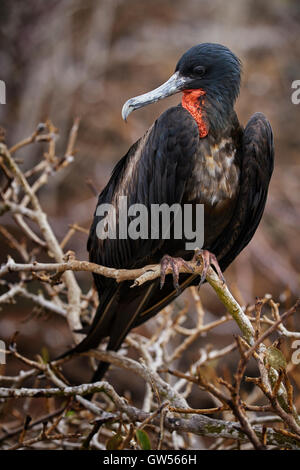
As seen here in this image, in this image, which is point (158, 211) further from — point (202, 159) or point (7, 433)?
point (7, 433)

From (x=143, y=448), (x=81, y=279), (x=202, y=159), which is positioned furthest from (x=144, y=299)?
(x=81, y=279)

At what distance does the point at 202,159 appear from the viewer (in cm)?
215

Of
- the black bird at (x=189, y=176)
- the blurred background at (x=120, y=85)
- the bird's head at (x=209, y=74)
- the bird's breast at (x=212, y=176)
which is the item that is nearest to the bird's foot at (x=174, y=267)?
the black bird at (x=189, y=176)

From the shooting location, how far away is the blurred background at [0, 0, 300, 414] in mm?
5391

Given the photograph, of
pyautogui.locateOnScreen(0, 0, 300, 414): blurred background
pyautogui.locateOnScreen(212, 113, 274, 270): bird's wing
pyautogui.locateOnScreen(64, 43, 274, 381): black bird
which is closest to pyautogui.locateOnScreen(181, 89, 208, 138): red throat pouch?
pyautogui.locateOnScreen(64, 43, 274, 381): black bird

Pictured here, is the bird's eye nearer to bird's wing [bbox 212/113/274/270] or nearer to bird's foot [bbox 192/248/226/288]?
bird's wing [bbox 212/113/274/270]

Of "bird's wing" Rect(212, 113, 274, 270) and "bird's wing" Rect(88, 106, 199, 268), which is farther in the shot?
"bird's wing" Rect(212, 113, 274, 270)

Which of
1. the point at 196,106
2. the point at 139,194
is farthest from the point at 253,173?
the point at 139,194

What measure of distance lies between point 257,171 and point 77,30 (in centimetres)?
495

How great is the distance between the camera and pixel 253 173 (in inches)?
87.2

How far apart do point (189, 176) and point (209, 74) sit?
1.49 feet

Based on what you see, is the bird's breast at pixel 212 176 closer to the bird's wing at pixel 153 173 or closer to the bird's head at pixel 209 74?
the bird's wing at pixel 153 173

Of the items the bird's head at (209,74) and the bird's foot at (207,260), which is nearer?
the bird's foot at (207,260)

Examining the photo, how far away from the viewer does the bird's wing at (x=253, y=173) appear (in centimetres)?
221
